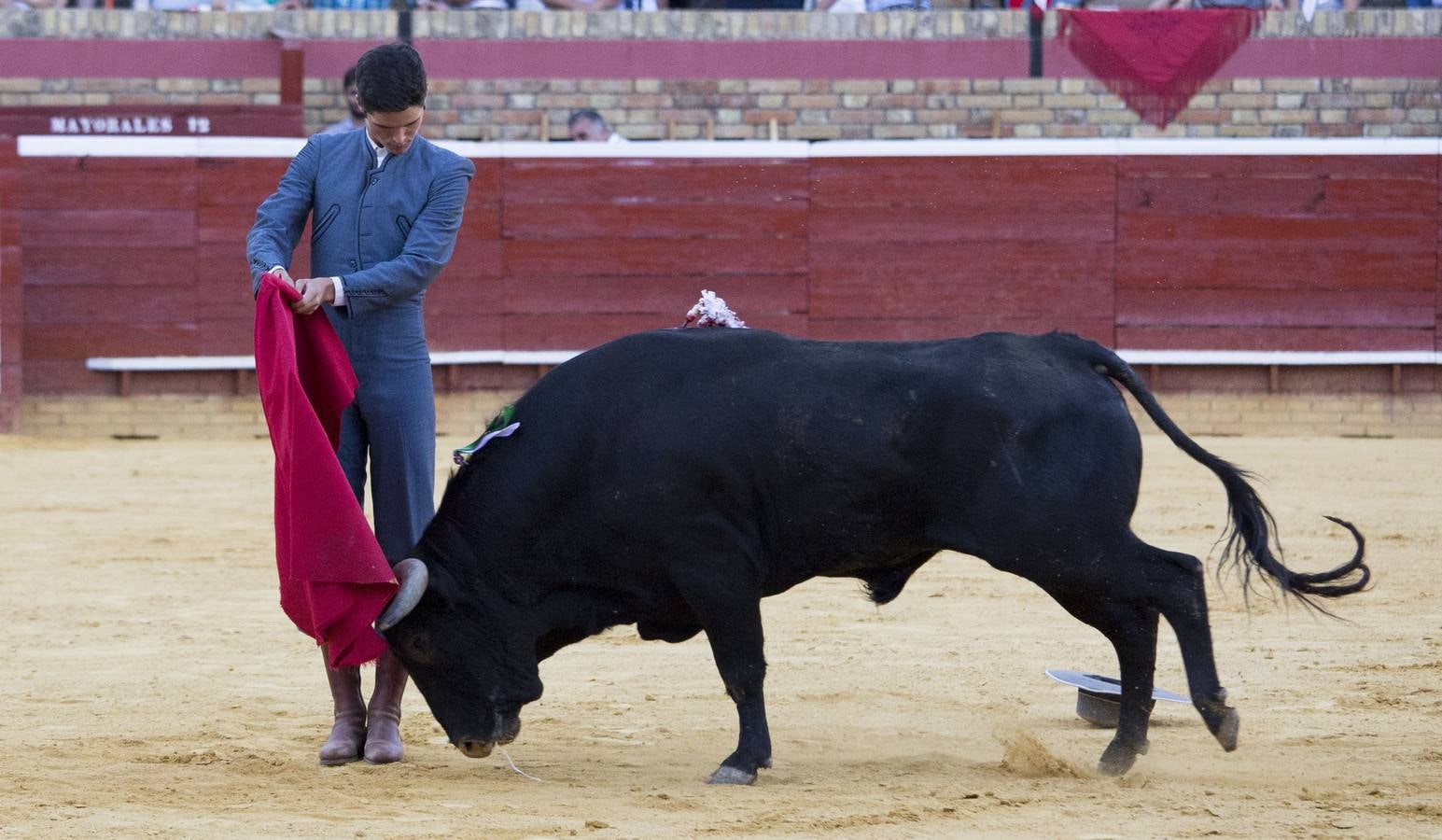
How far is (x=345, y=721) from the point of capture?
12.2 feet

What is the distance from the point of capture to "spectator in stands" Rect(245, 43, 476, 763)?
3652 mm

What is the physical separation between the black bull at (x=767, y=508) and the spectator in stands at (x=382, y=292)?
166 mm

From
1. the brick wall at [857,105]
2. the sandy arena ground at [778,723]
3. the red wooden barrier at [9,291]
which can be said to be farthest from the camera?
the brick wall at [857,105]

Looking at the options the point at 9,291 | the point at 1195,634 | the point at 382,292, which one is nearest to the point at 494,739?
the point at 382,292

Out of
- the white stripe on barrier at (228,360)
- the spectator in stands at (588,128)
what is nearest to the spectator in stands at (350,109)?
the spectator in stands at (588,128)

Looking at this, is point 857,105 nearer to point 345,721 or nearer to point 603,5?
point 603,5

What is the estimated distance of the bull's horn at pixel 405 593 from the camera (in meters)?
3.47

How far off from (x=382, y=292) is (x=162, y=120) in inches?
302

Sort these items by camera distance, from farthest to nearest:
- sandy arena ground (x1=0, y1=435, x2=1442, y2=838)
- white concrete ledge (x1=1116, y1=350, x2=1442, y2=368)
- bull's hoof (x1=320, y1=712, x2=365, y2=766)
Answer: white concrete ledge (x1=1116, y1=350, x2=1442, y2=368), bull's hoof (x1=320, y1=712, x2=365, y2=766), sandy arena ground (x1=0, y1=435, x2=1442, y2=838)

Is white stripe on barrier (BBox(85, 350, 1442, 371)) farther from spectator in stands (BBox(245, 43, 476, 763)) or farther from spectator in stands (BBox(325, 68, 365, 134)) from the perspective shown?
spectator in stands (BBox(245, 43, 476, 763))

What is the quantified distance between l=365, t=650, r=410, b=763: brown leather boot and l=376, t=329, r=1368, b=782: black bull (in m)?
0.15

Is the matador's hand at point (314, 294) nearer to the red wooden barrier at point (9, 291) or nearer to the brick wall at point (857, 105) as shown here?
the red wooden barrier at point (9, 291)

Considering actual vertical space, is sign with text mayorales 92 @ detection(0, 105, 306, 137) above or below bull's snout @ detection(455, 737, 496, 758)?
above

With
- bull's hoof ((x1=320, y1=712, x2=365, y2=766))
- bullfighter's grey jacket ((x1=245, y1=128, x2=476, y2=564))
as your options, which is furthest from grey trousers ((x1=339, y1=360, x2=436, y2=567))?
bull's hoof ((x1=320, y1=712, x2=365, y2=766))
